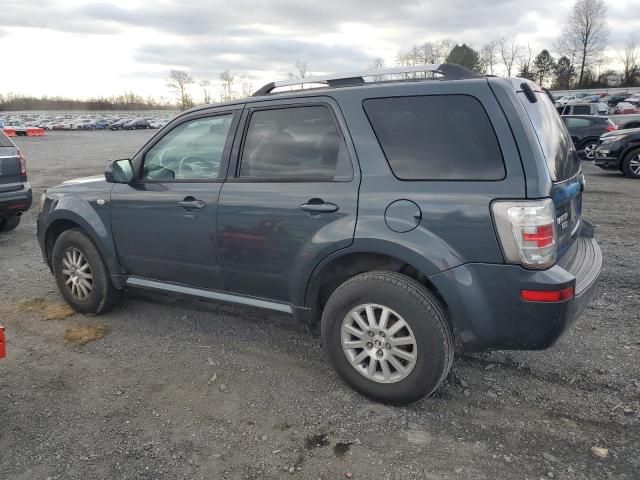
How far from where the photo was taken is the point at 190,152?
3.91 metres

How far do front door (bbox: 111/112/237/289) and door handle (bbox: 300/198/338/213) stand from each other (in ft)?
2.44

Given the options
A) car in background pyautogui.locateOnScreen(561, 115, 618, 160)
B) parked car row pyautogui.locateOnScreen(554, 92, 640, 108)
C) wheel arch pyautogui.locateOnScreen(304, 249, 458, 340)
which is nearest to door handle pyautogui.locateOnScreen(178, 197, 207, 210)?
wheel arch pyautogui.locateOnScreen(304, 249, 458, 340)

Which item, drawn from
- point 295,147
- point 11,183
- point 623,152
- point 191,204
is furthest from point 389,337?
point 623,152

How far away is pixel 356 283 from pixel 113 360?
198 cm

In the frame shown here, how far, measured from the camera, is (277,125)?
11.3 feet

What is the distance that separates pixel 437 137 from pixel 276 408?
1857 millimetres

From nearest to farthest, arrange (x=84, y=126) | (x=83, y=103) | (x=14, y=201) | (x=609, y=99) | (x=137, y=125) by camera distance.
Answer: (x=14, y=201) → (x=609, y=99) → (x=84, y=126) → (x=137, y=125) → (x=83, y=103)

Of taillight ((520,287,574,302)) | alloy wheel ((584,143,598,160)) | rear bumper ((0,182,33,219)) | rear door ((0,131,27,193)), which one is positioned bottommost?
alloy wheel ((584,143,598,160))

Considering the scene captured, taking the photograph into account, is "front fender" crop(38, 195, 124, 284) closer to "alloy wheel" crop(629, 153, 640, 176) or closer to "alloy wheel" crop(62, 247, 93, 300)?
"alloy wheel" crop(62, 247, 93, 300)

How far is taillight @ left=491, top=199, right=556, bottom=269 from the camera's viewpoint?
2586 millimetres

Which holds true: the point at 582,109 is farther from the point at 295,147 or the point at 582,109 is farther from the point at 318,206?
the point at 318,206

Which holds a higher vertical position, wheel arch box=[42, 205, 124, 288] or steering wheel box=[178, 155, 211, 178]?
steering wheel box=[178, 155, 211, 178]

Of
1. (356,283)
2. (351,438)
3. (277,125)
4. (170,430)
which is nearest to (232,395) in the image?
(170,430)

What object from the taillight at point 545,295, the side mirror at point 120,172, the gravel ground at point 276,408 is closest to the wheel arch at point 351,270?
the taillight at point 545,295
